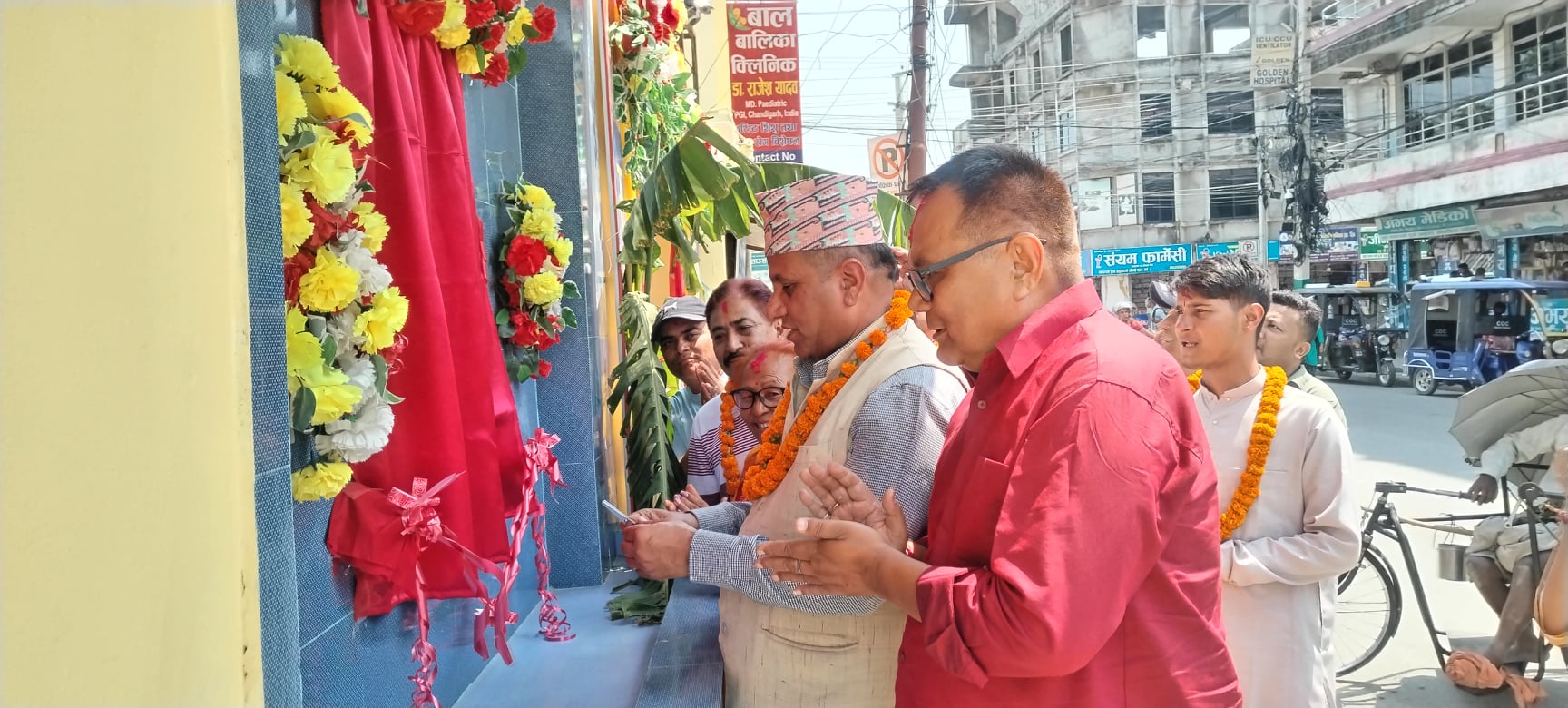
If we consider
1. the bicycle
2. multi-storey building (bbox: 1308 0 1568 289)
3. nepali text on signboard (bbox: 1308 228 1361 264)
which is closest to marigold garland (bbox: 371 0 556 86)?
the bicycle

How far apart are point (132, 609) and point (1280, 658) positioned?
118 inches

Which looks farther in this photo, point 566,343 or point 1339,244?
point 1339,244

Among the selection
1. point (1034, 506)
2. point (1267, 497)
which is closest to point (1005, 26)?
point (1267, 497)

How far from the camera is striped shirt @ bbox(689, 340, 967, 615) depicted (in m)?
2.14

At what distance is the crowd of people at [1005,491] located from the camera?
1503mm

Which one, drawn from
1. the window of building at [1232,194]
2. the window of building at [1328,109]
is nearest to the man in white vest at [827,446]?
the window of building at [1328,109]

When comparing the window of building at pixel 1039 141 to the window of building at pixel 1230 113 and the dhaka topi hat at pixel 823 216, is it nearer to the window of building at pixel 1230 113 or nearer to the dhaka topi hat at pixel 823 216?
the window of building at pixel 1230 113

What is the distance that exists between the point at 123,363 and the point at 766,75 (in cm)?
1153

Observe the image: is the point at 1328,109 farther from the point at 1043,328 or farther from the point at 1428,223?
the point at 1043,328

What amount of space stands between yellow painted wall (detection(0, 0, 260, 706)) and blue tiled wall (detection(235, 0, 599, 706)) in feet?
1.81

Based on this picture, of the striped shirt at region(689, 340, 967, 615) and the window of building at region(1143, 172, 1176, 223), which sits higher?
the window of building at region(1143, 172, 1176, 223)

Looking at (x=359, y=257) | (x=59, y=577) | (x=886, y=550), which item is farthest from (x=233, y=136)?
(x=886, y=550)

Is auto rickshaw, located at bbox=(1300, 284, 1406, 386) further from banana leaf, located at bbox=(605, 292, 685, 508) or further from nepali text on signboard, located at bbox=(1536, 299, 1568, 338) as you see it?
banana leaf, located at bbox=(605, 292, 685, 508)

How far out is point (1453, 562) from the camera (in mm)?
5727
